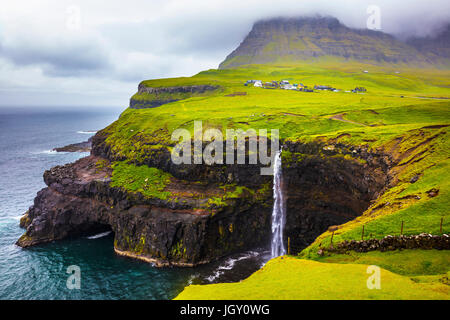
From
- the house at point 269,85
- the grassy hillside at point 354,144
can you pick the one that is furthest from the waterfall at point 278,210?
the house at point 269,85

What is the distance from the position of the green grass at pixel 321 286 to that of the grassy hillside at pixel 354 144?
2.6 inches

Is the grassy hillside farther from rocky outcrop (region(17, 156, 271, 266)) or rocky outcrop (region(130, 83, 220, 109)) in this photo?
rocky outcrop (region(130, 83, 220, 109))

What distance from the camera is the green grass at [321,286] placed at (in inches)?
736

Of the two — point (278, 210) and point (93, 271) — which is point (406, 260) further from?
point (93, 271)

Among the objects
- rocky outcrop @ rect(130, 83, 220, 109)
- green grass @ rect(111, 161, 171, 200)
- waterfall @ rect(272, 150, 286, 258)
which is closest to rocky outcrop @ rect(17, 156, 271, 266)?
green grass @ rect(111, 161, 171, 200)

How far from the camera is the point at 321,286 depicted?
68.1 feet

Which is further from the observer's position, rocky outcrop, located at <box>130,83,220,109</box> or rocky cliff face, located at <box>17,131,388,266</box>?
rocky outcrop, located at <box>130,83,220,109</box>

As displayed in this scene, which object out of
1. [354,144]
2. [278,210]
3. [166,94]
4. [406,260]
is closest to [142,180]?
[278,210]

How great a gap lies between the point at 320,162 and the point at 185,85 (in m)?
105

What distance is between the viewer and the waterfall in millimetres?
59969

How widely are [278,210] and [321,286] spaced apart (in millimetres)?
41351

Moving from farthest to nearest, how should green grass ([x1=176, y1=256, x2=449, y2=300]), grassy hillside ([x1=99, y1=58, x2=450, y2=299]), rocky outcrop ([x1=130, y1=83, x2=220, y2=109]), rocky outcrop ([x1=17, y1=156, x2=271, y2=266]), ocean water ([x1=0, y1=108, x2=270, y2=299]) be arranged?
1. rocky outcrop ([x1=130, y1=83, x2=220, y2=109])
2. rocky outcrop ([x1=17, y1=156, x2=271, y2=266])
3. ocean water ([x1=0, y1=108, x2=270, y2=299])
4. grassy hillside ([x1=99, y1=58, x2=450, y2=299])
5. green grass ([x1=176, y1=256, x2=449, y2=300])

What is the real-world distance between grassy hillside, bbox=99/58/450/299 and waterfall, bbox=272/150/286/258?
884 centimetres

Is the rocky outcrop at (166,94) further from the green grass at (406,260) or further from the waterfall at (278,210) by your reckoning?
the green grass at (406,260)
